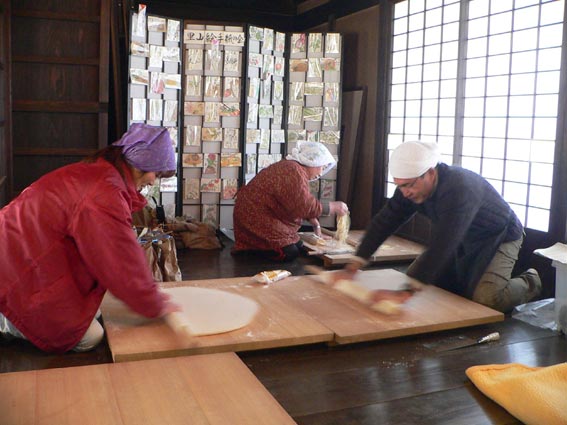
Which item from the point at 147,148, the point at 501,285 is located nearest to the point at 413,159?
the point at 501,285

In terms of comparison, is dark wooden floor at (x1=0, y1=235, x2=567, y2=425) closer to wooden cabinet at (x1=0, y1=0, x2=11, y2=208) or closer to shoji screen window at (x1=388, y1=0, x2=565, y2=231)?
shoji screen window at (x1=388, y1=0, x2=565, y2=231)

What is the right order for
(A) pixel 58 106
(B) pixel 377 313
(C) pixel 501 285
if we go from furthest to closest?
(A) pixel 58 106, (C) pixel 501 285, (B) pixel 377 313

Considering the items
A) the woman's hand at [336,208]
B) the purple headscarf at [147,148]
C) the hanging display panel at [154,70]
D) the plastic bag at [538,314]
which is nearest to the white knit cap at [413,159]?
the plastic bag at [538,314]

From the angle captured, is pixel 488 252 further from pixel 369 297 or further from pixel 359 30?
pixel 359 30

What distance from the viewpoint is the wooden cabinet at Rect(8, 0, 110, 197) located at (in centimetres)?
515

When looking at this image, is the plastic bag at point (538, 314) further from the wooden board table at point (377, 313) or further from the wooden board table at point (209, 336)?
the wooden board table at point (209, 336)

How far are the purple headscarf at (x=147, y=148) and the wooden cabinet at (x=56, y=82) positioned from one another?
109 inches

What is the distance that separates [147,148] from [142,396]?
1.02 meters

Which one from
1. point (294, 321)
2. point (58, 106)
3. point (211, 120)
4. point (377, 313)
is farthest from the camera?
point (211, 120)

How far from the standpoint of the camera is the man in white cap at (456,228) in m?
3.26

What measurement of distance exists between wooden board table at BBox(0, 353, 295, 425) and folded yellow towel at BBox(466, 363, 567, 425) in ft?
2.88

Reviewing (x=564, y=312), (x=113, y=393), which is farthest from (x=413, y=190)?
(x=113, y=393)

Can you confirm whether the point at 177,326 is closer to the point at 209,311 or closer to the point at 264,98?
the point at 209,311

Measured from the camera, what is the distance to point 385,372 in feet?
8.96
